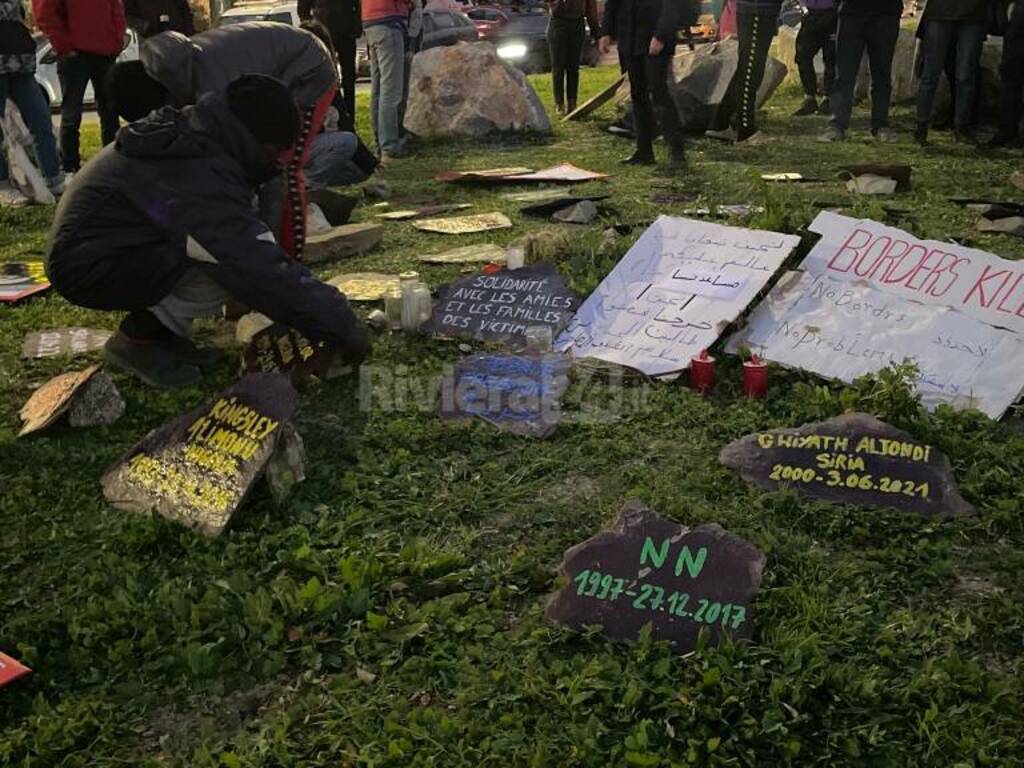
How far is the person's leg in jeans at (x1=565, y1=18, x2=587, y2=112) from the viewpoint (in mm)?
10867

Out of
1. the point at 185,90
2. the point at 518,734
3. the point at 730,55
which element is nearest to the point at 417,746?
the point at 518,734

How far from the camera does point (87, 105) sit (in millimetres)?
15648

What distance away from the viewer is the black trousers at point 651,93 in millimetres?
7578

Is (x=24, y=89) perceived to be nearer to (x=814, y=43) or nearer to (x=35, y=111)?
(x=35, y=111)

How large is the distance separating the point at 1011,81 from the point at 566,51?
4.77 metres

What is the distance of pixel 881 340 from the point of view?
4.00 m

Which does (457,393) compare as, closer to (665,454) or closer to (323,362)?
(323,362)

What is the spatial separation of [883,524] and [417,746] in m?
1.48

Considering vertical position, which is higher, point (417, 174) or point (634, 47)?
point (634, 47)

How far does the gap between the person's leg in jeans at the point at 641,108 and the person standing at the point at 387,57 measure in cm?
200

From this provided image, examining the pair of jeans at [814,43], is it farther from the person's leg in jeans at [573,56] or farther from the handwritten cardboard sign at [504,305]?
the handwritten cardboard sign at [504,305]

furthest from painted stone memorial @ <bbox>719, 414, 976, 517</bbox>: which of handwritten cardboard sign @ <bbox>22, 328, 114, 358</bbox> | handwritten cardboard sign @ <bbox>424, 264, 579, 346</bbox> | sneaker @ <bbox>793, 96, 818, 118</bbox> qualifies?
sneaker @ <bbox>793, 96, 818, 118</bbox>

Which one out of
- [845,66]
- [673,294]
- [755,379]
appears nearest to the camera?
[755,379]

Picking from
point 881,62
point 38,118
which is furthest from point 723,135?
point 38,118
